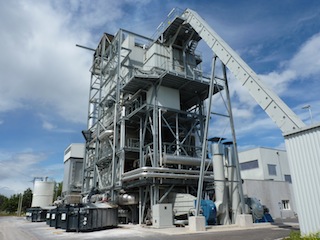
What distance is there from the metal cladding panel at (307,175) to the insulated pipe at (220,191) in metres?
9.25

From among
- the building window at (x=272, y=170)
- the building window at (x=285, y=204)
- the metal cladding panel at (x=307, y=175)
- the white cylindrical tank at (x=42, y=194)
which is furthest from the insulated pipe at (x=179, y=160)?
the white cylindrical tank at (x=42, y=194)

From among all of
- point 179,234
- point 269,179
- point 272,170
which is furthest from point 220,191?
point 272,170

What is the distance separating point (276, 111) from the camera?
11.0m

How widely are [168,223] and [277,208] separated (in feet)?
65.9

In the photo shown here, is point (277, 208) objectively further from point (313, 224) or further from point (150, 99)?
point (313, 224)

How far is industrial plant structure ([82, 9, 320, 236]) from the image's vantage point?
17.4 metres

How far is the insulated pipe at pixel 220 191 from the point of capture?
59.6 ft

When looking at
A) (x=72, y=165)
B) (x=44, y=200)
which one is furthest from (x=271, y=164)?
(x=44, y=200)

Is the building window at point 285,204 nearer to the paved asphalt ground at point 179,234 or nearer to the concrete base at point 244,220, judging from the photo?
the paved asphalt ground at point 179,234

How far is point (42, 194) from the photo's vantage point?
148 ft

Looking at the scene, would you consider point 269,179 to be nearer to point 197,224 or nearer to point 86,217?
point 197,224

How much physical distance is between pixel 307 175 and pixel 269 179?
1182 inches

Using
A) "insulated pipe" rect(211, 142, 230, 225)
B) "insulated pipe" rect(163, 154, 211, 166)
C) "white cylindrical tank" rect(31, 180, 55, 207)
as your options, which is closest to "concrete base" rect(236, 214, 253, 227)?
"insulated pipe" rect(211, 142, 230, 225)

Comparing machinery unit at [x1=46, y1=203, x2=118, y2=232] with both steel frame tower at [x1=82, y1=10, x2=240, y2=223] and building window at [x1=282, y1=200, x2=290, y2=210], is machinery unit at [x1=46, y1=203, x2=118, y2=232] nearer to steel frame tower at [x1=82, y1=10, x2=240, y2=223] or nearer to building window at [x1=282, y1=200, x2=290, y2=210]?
steel frame tower at [x1=82, y1=10, x2=240, y2=223]
